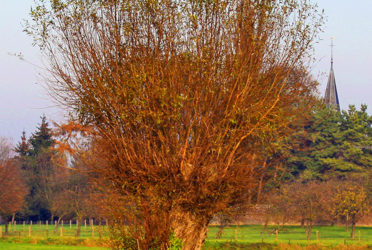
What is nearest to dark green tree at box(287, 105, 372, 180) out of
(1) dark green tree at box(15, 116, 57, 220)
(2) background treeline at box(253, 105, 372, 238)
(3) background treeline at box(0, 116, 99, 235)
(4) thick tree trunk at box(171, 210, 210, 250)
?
(2) background treeline at box(253, 105, 372, 238)

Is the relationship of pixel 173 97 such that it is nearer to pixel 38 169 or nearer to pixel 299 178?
pixel 299 178

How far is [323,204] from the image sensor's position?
46.1 m

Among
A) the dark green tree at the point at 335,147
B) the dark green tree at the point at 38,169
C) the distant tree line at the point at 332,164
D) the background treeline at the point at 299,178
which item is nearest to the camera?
the background treeline at the point at 299,178

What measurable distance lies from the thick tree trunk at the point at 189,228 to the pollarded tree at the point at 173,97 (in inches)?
1.2

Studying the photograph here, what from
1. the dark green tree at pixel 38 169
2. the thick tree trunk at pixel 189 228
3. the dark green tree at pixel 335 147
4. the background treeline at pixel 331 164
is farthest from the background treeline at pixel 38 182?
the thick tree trunk at pixel 189 228

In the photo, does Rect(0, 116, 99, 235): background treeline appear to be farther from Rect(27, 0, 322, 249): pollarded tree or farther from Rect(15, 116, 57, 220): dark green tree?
Rect(27, 0, 322, 249): pollarded tree

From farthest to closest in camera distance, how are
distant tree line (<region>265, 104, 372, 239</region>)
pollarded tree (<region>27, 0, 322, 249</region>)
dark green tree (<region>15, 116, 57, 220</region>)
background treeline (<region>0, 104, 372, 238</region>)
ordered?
dark green tree (<region>15, 116, 57, 220</region>) < distant tree line (<region>265, 104, 372, 239</region>) < background treeline (<region>0, 104, 372, 238</region>) < pollarded tree (<region>27, 0, 322, 249</region>)

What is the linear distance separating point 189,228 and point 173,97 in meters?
3.70

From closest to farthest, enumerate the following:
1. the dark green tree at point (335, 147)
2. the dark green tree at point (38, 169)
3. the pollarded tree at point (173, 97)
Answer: the pollarded tree at point (173, 97)
the dark green tree at point (335, 147)
the dark green tree at point (38, 169)

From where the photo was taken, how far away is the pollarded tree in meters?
13.7

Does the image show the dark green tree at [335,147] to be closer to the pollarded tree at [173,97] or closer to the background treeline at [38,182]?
the background treeline at [38,182]

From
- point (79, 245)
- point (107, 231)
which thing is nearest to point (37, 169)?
point (79, 245)

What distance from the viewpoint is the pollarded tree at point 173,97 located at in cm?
1370

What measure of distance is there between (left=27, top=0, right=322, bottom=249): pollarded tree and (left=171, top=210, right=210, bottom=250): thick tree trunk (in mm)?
30
